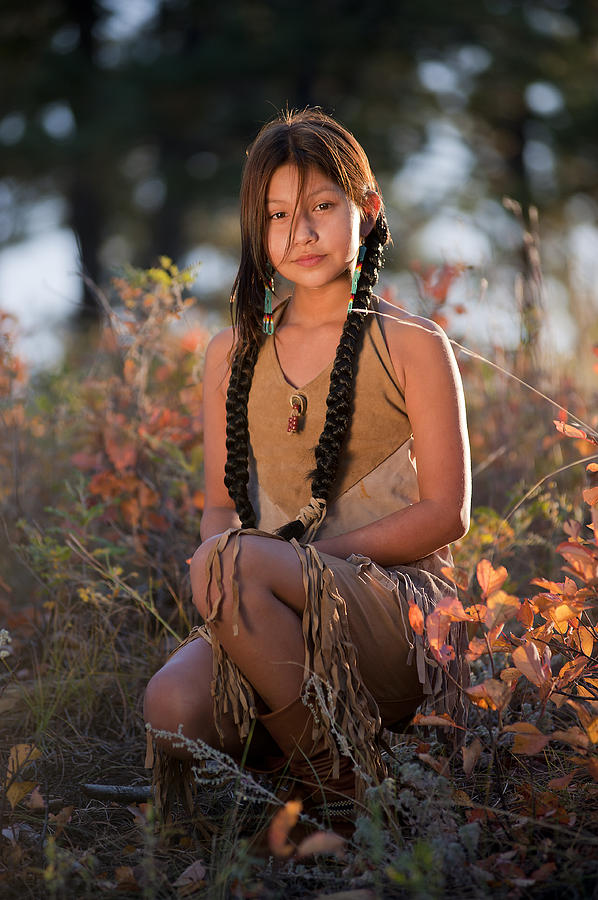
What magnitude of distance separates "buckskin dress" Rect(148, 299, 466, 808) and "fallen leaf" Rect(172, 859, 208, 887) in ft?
0.86

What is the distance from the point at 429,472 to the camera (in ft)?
6.89

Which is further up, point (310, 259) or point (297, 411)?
point (310, 259)

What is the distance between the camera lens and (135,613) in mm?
2967

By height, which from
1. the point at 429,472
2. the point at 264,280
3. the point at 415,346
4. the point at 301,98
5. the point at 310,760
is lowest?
the point at 310,760

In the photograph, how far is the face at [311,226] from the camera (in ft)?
7.28

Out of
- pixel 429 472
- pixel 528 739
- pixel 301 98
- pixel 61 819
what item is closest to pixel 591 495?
pixel 429 472

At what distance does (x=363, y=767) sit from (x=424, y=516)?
21.8 inches

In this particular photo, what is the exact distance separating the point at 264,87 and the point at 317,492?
12.7 meters

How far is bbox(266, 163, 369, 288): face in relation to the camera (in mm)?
2219

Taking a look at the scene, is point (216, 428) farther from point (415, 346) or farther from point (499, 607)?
point (499, 607)

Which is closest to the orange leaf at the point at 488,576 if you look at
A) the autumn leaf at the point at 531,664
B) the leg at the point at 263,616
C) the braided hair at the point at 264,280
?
the autumn leaf at the point at 531,664

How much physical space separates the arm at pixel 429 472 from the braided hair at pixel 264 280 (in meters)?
0.16

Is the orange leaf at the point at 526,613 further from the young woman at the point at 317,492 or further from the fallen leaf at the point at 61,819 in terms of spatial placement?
the fallen leaf at the point at 61,819

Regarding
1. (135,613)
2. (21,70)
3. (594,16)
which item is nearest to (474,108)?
(594,16)
